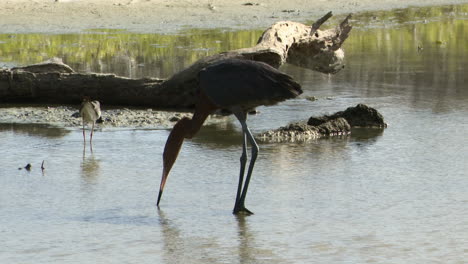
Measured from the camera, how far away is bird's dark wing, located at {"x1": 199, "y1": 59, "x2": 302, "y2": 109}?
272 inches

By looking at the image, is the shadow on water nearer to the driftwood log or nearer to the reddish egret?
the driftwood log

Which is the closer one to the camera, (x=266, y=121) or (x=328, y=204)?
(x=328, y=204)

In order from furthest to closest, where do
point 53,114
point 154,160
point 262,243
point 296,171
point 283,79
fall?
point 53,114 → point 154,160 → point 296,171 → point 283,79 → point 262,243

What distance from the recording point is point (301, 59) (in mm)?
12133

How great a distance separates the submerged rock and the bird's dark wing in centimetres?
302

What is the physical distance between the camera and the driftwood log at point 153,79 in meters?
11.7

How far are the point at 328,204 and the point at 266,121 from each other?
397 cm

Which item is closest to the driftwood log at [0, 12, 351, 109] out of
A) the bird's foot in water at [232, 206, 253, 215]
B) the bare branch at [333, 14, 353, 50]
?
the bare branch at [333, 14, 353, 50]

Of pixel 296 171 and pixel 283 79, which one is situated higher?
pixel 283 79

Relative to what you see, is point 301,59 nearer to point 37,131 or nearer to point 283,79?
point 37,131

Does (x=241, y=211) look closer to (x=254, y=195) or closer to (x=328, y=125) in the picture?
(x=254, y=195)

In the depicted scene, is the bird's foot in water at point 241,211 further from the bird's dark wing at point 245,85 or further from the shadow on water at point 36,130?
the shadow on water at point 36,130

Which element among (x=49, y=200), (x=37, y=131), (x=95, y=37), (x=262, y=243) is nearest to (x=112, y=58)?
(x=95, y=37)

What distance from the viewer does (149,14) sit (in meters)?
22.7
